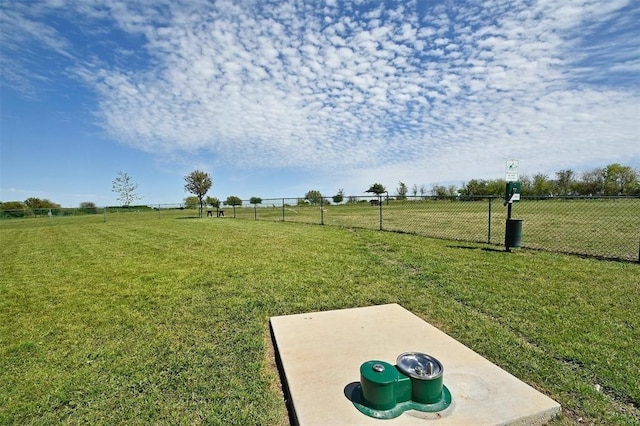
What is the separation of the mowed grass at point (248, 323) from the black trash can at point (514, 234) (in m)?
0.32

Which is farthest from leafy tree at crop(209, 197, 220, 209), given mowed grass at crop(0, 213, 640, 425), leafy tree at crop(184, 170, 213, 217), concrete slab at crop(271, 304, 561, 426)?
Result: concrete slab at crop(271, 304, 561, 426)

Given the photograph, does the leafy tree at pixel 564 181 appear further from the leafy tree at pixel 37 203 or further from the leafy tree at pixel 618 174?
the leafy tree at pixel 37 203

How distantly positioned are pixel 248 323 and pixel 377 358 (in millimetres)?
1588

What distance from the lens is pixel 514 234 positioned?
707 centimetres

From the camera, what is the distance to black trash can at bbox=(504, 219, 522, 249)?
7.05 m

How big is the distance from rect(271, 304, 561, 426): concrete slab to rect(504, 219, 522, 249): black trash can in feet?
15.6

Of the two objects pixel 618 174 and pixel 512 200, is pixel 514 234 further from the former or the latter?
pixel 618 174

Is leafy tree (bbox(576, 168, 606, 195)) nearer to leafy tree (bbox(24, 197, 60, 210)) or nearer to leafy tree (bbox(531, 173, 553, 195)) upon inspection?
leafy tree (bbox(531, 173, 553, 195))

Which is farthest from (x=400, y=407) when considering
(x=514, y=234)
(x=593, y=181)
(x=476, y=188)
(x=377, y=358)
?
(x=593, y=181)

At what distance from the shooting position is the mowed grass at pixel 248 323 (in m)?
2.23

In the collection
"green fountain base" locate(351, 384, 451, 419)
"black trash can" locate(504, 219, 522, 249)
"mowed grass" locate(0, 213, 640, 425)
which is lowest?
"mowed grass" locate(0, 213, 640, 425)

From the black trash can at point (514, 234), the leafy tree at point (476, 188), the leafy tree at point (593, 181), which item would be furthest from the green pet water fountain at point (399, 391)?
the leafy tree at point (593, 181)

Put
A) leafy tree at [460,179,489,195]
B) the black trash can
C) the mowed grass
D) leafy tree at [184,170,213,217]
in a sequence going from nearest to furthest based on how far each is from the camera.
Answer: the mowed grass
the black trash can
leafy tree at [184,170,213,217]
leafy tree at [460,179,489,195]

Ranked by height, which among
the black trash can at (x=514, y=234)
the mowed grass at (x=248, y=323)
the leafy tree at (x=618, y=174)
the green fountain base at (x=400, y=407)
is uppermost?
the leafy tree at (x=618, y=174)
